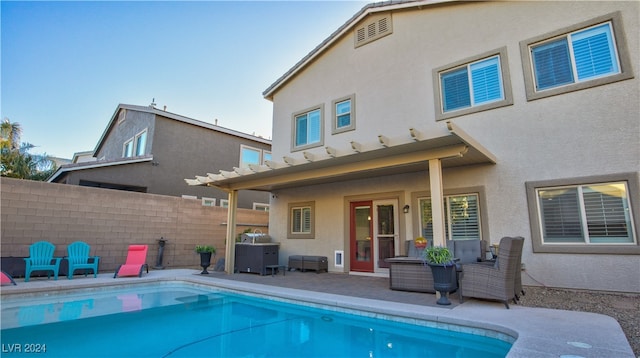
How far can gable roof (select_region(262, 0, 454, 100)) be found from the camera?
8.66m

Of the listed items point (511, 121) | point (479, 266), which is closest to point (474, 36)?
point (511, 121)

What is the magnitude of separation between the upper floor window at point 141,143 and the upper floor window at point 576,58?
14.3 metres

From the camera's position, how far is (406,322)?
4.71 meters

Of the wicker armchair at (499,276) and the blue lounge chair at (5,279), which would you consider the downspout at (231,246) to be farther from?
the wicker armchair at (499,276)

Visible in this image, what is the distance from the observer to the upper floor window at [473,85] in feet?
23.3

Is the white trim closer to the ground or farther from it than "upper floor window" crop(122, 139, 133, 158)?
Result: closer to the ground

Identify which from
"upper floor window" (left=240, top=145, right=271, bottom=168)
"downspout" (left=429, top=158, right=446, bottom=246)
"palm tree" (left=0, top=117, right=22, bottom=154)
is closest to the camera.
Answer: "downspout" (left=429, top=158, right=446, bottom=246)

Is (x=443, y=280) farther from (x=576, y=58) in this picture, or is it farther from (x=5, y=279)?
(x=5, y=279)

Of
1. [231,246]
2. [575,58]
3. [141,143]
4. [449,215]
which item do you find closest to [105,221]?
[231,246]

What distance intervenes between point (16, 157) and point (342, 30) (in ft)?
67.1

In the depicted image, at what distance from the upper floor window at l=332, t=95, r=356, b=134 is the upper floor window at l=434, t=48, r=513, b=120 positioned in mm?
2537

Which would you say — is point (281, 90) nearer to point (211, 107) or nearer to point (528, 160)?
point (211, 107)

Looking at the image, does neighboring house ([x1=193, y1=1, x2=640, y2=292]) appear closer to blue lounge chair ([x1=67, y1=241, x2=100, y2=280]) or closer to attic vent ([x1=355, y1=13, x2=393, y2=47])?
attic vent ([x1=355, y1=13, x2=393, y2=47])

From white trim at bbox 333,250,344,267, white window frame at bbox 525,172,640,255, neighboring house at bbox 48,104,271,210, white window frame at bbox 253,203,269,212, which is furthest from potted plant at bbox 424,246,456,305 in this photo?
white window frame at bbox 253,203,269,212
